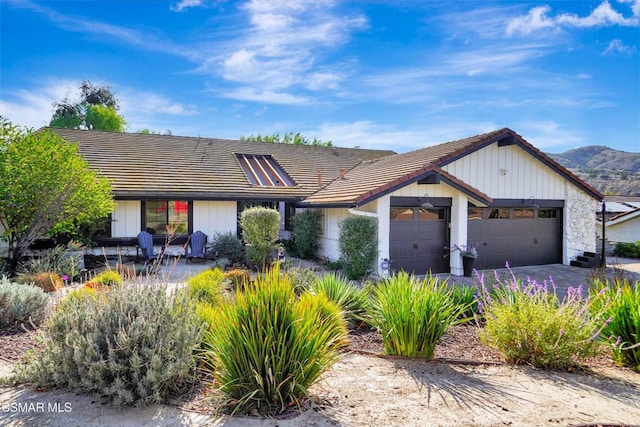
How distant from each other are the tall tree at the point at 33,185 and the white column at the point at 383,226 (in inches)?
348

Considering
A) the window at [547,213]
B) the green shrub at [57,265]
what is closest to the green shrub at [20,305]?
the green shrub at [57,265]

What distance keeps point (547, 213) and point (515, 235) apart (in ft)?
7.06

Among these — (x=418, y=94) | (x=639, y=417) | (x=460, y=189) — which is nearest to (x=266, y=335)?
(x=639, y=417)

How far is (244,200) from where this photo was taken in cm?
1645

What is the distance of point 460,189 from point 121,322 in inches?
443

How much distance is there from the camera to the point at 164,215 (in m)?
15.4

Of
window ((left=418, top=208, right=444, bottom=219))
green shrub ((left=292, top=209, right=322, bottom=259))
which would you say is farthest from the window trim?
window ((left=418, top=208, right=444, bottom=219))

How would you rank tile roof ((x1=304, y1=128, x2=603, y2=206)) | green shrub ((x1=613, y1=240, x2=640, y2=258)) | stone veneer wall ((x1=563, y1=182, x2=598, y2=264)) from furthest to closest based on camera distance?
green shrub ((x1=613, y1=240, x2=640, y2=258))
stone veneer wall ((x1=563, y1=182, x2=598, y2=264))
tile roof ((x1=304, y1=128, x2=603, y2=206))

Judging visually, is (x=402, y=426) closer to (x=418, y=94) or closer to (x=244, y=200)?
(x=244, y=200)

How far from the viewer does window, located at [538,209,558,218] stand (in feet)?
52.9

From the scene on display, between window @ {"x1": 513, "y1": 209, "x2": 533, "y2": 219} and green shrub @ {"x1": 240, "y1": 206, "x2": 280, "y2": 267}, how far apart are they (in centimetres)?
923

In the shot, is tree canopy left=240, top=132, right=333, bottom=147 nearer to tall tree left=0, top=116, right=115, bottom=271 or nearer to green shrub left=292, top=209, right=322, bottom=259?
green shrub left=292, top=209, right=322, bottom=259

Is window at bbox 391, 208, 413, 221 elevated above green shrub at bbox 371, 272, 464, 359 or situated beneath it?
elevated above

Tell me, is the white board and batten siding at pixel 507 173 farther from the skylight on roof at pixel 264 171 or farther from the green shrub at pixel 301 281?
the skylight on roof at pixel 264 171
